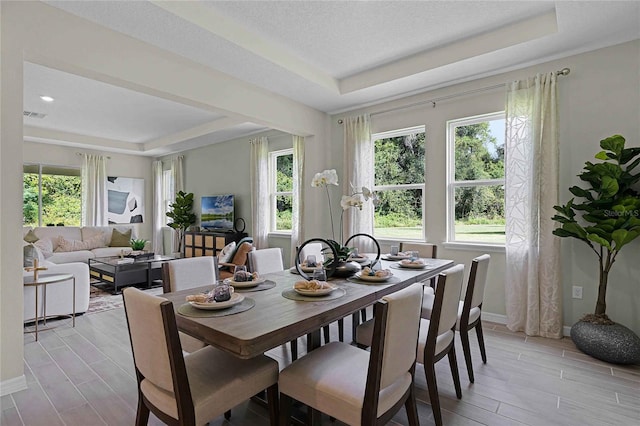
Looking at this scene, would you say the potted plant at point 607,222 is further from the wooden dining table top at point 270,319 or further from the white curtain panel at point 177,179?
the white curtain panel at point 177,179

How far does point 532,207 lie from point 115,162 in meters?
8.34

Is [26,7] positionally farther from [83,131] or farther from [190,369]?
[83,131]

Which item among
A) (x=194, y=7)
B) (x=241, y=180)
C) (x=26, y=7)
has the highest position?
(x=194, y=7)

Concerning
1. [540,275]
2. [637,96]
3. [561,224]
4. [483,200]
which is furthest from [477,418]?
[637,96]

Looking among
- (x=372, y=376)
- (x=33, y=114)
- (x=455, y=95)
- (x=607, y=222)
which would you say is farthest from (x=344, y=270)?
(x=33, y=114)

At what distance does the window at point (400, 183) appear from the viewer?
411 centimetres

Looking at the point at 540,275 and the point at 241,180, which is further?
the point at 241,180

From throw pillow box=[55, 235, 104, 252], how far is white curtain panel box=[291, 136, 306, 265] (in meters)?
4.33

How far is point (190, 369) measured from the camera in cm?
151

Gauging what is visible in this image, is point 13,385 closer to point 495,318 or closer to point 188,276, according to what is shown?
point 188,276

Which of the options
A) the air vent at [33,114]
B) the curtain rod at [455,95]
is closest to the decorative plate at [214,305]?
the curtain rod at [455,95]

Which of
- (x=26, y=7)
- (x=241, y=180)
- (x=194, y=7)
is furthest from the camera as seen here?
(x=241, y=180)

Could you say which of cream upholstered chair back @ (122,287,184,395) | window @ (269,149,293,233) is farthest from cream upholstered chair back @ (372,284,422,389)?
window @ (269,149,293,233)

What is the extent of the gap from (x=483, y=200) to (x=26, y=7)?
168 inches
